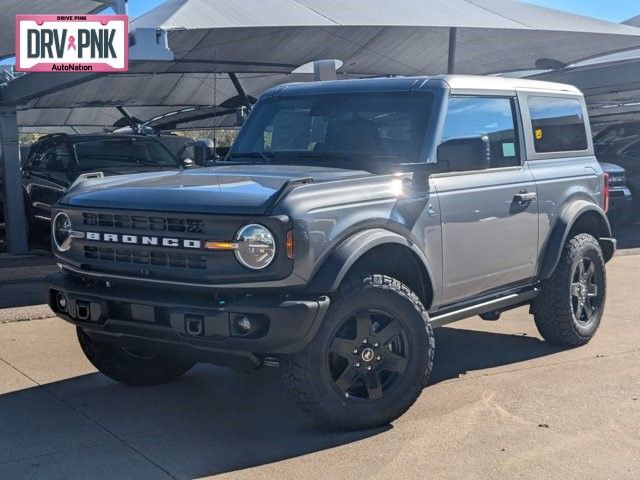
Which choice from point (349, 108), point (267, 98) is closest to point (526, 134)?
point (349, 108)

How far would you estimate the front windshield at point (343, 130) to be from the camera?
5676mm

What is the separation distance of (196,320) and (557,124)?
368 centimetres

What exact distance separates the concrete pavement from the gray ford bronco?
0.73ft

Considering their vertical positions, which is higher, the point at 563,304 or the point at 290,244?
the point at 290,244

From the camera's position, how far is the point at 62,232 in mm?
5344

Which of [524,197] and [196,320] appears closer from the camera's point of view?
[196,320]

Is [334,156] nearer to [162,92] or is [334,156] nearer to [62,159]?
[62,159]

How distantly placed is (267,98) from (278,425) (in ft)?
8.16

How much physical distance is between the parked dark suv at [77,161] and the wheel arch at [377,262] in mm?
6858

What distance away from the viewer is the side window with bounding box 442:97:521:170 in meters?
5.88

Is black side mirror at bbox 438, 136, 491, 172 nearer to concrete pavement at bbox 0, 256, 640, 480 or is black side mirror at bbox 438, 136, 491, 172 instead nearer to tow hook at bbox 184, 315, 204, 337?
concrete pavement at bbox 0, 256, 640, 480

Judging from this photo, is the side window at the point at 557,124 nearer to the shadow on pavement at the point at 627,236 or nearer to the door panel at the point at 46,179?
the shadow on pavement at the point at 627,236

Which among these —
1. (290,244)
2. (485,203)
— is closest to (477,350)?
(485,203)

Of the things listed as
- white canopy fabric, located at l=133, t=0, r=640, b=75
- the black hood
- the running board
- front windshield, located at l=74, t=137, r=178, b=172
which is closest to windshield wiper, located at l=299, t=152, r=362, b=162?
the black hood
